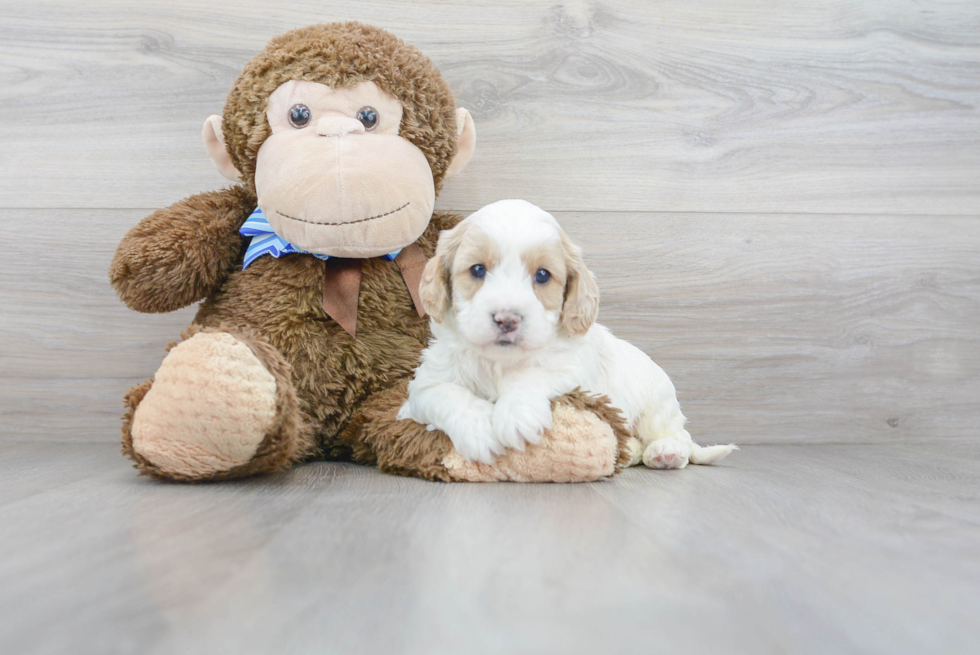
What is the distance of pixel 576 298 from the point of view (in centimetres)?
108

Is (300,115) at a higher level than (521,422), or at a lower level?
higher

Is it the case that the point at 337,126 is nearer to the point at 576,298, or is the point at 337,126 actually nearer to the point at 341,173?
the point at 341,173

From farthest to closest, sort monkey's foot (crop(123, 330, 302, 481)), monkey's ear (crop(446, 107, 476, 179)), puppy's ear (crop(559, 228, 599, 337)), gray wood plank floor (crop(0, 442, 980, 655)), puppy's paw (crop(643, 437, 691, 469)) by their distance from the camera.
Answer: monkey's ear (crop(446, 107, 476, 179)) < puppy's paw (crop(643, 437, 691, 469)) < puppy's ear (crop(559, 228, 599, 337)) < monkey's foot (crop(123, 330, 302, 481)) < gray wood plank floor (crop(0, 442, 980, 655))

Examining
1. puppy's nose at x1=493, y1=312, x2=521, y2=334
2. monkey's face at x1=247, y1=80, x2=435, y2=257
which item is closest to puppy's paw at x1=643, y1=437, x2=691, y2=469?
puppy's nose at x1=493, y1=312, x2=521, y2=334

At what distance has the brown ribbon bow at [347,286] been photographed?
1231mm

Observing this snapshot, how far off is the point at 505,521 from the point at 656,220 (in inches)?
38.2

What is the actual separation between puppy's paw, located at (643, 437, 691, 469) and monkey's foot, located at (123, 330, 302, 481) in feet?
1.94

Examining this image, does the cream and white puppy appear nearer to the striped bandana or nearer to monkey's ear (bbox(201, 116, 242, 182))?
A: the striped bandana

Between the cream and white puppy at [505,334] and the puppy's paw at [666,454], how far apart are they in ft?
0.34

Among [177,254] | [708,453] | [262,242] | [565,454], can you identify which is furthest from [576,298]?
[177,254]

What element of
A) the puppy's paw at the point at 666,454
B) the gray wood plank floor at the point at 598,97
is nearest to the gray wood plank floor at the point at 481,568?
the puppy's paw at the point at 666,454

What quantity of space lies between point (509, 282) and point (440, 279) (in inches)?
4.8

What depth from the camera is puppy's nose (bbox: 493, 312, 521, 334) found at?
3.25 feet

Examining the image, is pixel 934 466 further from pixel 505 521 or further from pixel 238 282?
pixel 238 282
